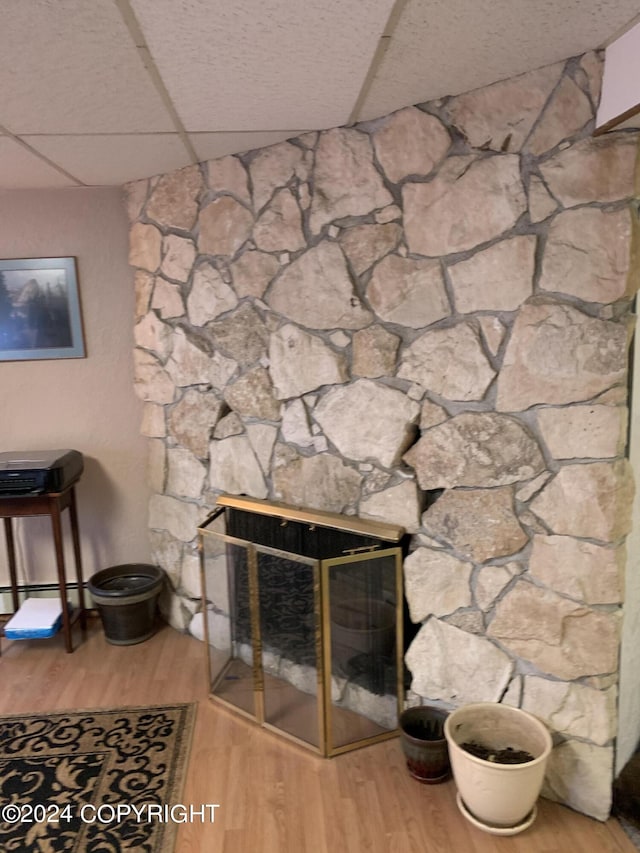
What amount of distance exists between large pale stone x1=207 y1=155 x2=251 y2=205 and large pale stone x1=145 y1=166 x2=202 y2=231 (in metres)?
0.08

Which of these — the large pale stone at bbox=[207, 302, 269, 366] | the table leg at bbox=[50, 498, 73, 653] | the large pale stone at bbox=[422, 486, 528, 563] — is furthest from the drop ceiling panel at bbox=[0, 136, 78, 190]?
the large pale stone at bbox=[422, 486, 528, 563]

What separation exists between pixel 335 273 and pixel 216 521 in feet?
3.58

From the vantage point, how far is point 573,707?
1910mm

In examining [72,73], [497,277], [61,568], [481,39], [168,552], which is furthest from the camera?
[168,552]

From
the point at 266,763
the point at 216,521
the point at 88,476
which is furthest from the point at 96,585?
the point at 266,763

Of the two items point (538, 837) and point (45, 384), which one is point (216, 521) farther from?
point (538, 837)

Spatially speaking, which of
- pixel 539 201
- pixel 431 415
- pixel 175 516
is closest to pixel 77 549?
pixel 175 516

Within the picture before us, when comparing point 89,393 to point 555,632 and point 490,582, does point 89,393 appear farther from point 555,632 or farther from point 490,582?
point 555,632

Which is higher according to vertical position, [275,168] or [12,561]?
[275,168]

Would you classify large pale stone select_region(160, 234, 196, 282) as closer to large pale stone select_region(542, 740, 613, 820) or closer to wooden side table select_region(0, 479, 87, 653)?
wooden side table select_region(0, 479, 87, 653)

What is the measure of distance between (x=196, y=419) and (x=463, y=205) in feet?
4.78

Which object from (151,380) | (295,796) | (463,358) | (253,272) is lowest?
(295,796)

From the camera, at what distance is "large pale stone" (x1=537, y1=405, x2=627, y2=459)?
173cm

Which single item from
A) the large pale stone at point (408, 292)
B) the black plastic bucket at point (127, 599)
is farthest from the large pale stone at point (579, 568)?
the black plastic bucket at point (127, 599)
